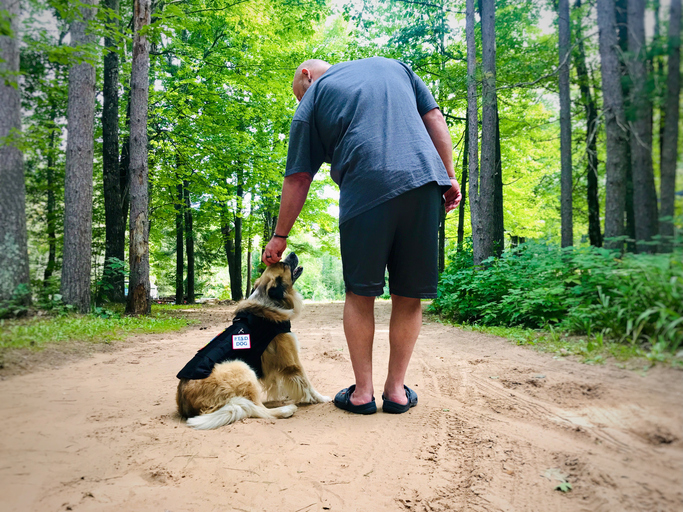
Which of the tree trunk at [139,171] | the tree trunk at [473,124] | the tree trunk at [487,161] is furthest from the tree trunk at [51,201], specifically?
the tree trunk at [139,171]

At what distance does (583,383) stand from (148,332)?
5.24m

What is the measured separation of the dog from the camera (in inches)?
92.3

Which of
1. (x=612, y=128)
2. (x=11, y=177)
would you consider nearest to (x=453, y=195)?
(x=612, y=128)

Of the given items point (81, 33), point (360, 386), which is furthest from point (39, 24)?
point (360, 386)

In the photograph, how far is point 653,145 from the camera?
2.38 feet

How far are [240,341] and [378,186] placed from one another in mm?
1497

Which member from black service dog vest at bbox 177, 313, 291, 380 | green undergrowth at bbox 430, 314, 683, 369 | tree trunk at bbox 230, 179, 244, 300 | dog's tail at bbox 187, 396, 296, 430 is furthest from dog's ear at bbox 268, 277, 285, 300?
Result: tree trunk at bbox 230, 179, 244, 300

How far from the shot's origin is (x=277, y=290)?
2.91 meters

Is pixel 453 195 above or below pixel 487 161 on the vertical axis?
below

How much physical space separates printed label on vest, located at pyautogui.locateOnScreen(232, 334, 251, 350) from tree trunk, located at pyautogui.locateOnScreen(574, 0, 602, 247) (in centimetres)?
222

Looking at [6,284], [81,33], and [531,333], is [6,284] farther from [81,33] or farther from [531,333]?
[531,333]

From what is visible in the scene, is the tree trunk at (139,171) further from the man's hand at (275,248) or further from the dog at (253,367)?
the man's hand at (275,248)

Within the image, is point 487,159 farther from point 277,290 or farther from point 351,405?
point 351,405

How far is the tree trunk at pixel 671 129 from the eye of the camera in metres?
0.68
